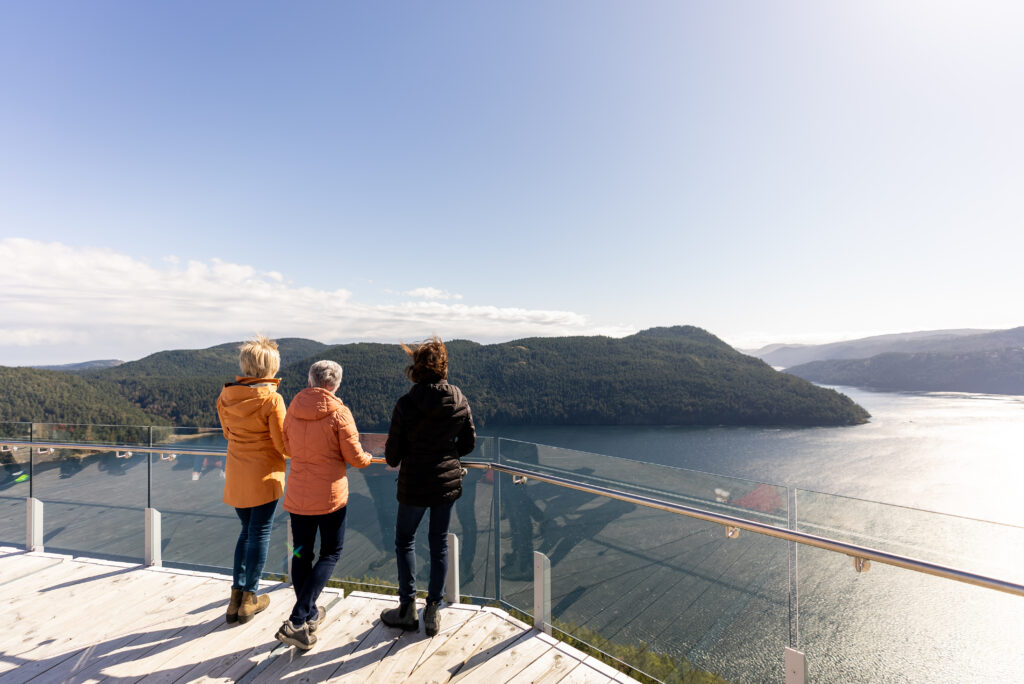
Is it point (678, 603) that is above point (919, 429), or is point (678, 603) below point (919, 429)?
above

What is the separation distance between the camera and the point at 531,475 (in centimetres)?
278

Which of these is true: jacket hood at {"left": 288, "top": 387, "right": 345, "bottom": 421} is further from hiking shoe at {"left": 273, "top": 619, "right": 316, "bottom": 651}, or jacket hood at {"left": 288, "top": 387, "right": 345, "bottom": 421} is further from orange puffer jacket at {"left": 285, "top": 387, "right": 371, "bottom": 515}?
hiking shoe at {"left": 273, "top": 619, "right": 316, "bottom": 651}

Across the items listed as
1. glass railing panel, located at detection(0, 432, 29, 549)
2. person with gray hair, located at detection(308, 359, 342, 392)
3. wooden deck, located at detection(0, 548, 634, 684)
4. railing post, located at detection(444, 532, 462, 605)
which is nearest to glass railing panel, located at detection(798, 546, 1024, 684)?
wooden deck, located at detection(0, 548, 634, 684)

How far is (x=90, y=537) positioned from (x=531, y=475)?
4.13 metres

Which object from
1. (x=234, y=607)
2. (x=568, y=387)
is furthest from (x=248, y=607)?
(x=568, y=387)

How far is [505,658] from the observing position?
2.32m

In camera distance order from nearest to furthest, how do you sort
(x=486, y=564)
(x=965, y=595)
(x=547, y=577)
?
1. (x=965, y=595)
2. (x=547, y=577)
3. (x=486, y=564)

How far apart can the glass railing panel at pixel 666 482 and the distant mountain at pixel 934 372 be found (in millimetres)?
121127

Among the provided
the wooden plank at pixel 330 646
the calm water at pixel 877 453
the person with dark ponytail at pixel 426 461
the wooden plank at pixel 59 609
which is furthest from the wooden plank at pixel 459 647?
the calm water at pixel 877 453

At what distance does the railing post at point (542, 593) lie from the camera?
2.62 metres

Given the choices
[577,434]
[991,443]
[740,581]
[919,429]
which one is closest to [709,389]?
[577,434]

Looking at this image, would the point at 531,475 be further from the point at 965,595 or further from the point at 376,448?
the point at 965,595

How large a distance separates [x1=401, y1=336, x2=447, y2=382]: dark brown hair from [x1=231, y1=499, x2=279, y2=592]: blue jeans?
3.52ft

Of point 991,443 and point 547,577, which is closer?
point 547,577
